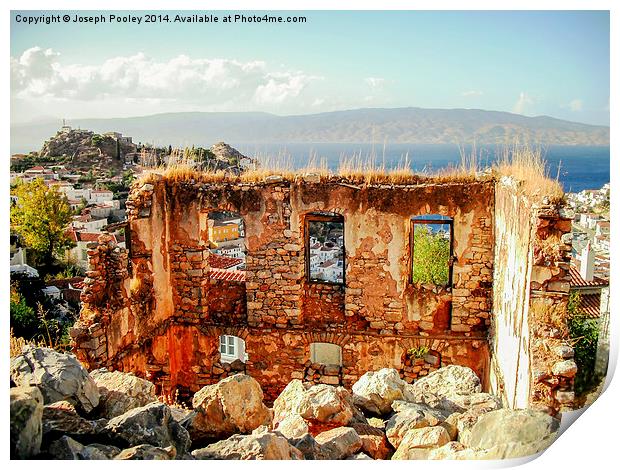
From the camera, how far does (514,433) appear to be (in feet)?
19.8

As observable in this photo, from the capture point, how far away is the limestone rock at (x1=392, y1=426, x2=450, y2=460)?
613 cm

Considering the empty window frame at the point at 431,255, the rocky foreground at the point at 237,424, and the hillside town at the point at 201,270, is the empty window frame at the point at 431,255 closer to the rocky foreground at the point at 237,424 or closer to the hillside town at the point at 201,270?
the hillside town at the point at 201,270

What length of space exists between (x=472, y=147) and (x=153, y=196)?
17.4ft

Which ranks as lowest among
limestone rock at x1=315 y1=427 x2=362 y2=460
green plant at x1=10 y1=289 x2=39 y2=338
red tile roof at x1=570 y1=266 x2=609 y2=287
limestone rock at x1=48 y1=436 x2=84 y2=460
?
limestone rock at x1=315 y1=427 x2=362 y2=460

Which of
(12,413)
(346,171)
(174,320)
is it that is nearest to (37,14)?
(12,413)

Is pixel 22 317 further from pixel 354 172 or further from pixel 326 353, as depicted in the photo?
pixel 326 353

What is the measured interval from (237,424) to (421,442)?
191 cm

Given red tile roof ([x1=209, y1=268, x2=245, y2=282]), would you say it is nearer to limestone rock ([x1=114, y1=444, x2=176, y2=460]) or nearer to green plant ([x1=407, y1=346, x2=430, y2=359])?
green plant ([x1=407, y1=346, x2=430, y2=359])

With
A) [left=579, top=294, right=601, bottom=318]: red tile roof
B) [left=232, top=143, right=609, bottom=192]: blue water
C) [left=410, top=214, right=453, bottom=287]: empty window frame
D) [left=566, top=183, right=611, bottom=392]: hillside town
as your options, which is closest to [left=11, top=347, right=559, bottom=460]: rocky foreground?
[left=566, top=183, right=611, bottom=392]: hillside town

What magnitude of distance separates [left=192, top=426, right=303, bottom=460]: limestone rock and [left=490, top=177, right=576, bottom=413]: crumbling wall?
106 inches

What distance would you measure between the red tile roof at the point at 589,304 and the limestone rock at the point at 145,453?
626cm

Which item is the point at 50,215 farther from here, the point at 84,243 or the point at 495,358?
the point at 495,358

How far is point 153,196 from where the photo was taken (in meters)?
10.2

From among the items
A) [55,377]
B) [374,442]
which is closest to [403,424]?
[374,442]
